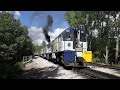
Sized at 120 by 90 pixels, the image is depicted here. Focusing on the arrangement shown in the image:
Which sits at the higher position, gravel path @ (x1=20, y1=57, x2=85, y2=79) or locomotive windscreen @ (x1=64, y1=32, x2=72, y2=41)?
locomotive windscreen @ (x1=64, y1=32, x2=72, y2=41)

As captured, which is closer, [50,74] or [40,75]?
[40,75]

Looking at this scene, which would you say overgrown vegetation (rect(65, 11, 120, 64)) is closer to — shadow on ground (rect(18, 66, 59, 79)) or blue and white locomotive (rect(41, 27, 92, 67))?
blue and white locomotive (rect(41, 27, 92, 67))

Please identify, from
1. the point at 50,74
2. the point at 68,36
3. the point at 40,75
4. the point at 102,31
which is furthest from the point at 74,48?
the point at 102,31

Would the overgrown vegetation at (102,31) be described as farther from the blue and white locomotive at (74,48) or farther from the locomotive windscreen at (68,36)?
the locomotive windscreen at (68,36)

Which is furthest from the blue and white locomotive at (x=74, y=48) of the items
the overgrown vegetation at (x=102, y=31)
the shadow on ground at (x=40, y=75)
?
the overgrown vegetation at (x=102, y=31)

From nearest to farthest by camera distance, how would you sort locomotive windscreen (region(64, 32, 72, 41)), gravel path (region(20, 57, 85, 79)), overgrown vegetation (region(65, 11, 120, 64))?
gravel path (region(20, 57, 85, 79)), locomotive windscreen (region(64, 32, 72, 41)), overgrown vegetation (region(65, 11, 120, 64))

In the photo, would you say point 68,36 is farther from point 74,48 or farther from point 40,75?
point 40,75

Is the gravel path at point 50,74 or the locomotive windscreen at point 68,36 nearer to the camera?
the gravel path at point 50,74

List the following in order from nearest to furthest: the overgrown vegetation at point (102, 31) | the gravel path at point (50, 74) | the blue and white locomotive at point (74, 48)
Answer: the gravel path at point (50, 74) < the blue and white locomotive at point (74, 48) < the overgrown vegetation at point (102, 31)

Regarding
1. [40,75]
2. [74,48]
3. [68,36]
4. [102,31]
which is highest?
[102,31]

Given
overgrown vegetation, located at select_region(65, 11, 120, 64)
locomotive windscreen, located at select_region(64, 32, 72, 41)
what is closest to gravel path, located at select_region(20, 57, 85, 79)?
locomotive windscreen, located at select_region(64, 32, 72, 41)
